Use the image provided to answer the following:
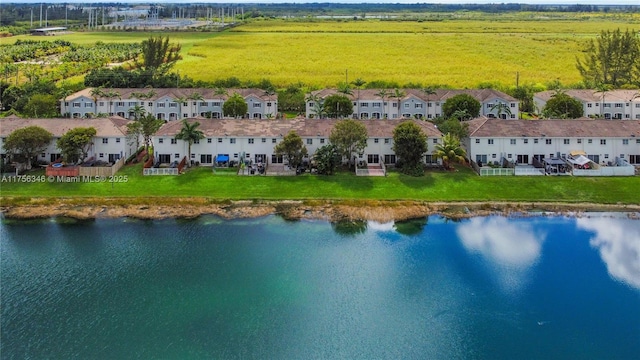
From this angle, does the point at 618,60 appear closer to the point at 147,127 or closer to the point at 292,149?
the point at 292,149

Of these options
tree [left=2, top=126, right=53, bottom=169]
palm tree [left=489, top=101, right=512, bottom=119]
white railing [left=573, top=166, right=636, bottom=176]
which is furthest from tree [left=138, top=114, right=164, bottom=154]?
white railing [left=573, top=166, right=636, bottom=176]

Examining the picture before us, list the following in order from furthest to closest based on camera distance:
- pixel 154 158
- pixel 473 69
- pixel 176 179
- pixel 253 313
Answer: pixel 473 69, pixel 154 158, pixel 176 179, pixel 253 313

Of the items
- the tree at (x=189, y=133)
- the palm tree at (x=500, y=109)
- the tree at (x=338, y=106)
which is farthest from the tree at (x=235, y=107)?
the palm tree at (x=500, y=109)

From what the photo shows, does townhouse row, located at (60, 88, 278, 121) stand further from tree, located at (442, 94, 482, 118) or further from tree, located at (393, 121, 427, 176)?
tree, located at (393, 121, 427, 176)

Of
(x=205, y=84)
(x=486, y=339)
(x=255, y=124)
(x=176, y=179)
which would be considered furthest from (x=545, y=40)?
(x=486, y=339)

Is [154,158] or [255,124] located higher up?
[255,124]

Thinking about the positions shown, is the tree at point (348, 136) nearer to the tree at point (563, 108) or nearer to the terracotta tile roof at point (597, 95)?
the tree at point (563, 108)

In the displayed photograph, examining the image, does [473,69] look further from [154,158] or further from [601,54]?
[154,158]
